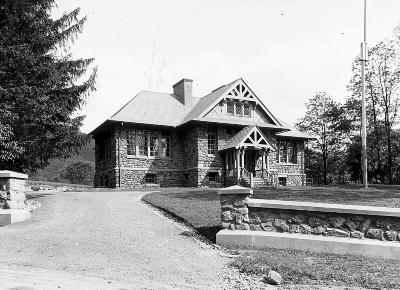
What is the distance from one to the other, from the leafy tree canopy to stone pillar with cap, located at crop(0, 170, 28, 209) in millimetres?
3023

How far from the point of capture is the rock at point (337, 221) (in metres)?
9.25

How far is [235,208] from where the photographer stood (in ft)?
31.7

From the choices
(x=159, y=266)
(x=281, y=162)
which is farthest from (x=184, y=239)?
(x=281, y=162)

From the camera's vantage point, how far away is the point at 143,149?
29266 mm

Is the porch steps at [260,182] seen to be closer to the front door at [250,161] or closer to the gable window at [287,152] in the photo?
the front door at [250,161]

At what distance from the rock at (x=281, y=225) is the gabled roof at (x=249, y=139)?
18.4 m

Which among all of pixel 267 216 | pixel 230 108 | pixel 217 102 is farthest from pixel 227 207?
pixel 230 108

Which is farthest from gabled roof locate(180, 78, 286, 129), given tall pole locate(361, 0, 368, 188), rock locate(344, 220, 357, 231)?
rock locate(344, 220, 357, 231)

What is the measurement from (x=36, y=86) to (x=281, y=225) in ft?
35.1

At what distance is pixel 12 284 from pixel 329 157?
48549mm

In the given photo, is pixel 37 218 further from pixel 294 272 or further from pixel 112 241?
pixel 294 272

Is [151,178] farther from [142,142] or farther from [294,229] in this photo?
[294,229]

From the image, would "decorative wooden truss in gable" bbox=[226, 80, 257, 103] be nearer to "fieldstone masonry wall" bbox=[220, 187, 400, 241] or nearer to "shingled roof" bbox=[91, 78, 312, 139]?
"shingled roof" bbox=[91, 78, 312, 139]

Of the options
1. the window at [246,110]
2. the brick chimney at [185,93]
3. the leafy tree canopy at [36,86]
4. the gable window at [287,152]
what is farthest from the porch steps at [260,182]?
the leafy tree canopy at [36,86]
